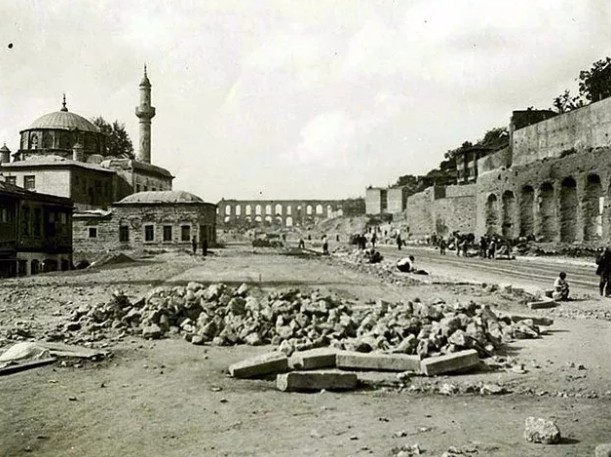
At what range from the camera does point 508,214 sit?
44.5 meters

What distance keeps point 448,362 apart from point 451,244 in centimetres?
3933

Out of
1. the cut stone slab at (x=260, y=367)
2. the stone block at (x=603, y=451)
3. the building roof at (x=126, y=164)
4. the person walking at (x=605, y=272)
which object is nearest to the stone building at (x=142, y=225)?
the building roof at (x=126, y=164)

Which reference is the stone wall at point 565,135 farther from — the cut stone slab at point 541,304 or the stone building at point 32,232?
the stone building at point 32,232

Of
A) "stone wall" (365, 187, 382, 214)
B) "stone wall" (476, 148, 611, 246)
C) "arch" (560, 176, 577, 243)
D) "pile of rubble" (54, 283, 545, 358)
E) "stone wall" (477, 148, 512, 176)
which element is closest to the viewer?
"pile of rubble" (54, 283, 545, 358)

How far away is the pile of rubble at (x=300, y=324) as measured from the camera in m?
9.13

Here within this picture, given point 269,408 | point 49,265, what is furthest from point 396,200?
point 269,408

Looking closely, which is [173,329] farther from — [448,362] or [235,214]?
[235,214]

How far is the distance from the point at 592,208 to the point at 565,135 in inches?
280

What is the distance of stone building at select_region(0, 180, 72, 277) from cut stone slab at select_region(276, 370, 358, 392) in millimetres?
24499

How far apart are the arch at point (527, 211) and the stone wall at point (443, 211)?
9.41 m

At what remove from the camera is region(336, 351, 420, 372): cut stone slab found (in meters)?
8.16

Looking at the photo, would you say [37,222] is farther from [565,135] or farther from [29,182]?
[565,135]

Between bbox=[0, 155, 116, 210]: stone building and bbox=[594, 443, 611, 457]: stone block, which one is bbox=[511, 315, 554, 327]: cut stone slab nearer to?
bbox=[594, 443, 611, 457]: stone block

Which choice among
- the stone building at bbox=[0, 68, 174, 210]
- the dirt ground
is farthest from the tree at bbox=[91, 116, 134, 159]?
the dirt ground
